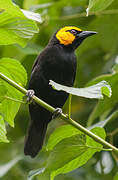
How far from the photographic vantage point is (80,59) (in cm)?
365

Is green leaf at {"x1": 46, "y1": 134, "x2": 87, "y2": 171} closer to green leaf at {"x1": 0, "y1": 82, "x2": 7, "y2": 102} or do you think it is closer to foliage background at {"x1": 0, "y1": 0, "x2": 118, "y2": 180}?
green leaf at {"x1": 0, "y1": 82, "x2": 7, "y2": 102}

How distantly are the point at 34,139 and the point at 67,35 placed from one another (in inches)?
36.4

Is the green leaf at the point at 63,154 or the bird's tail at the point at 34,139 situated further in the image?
the bird's tail at the point at 34,139

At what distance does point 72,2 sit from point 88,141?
73.1 inches

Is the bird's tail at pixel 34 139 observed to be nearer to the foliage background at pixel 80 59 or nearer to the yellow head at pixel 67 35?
the foliage background at pixel 80 59

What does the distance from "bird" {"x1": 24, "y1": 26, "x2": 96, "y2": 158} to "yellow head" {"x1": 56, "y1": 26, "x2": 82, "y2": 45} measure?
12 mm

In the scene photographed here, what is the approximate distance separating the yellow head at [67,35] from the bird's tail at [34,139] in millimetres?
715

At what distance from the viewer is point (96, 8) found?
1.48 metres

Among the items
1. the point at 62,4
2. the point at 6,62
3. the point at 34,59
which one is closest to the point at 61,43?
the point at 34,59

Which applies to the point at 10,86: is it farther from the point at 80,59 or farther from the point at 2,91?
the point at 80,59

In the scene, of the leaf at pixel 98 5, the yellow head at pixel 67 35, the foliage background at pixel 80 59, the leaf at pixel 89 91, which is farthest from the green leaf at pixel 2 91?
the yellow head at pixel 67 35

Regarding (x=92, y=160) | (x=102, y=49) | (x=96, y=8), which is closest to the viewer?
(x=96, y=8)

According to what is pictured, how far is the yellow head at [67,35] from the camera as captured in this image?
317 cm

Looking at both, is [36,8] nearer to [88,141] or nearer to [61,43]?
[61,43]
